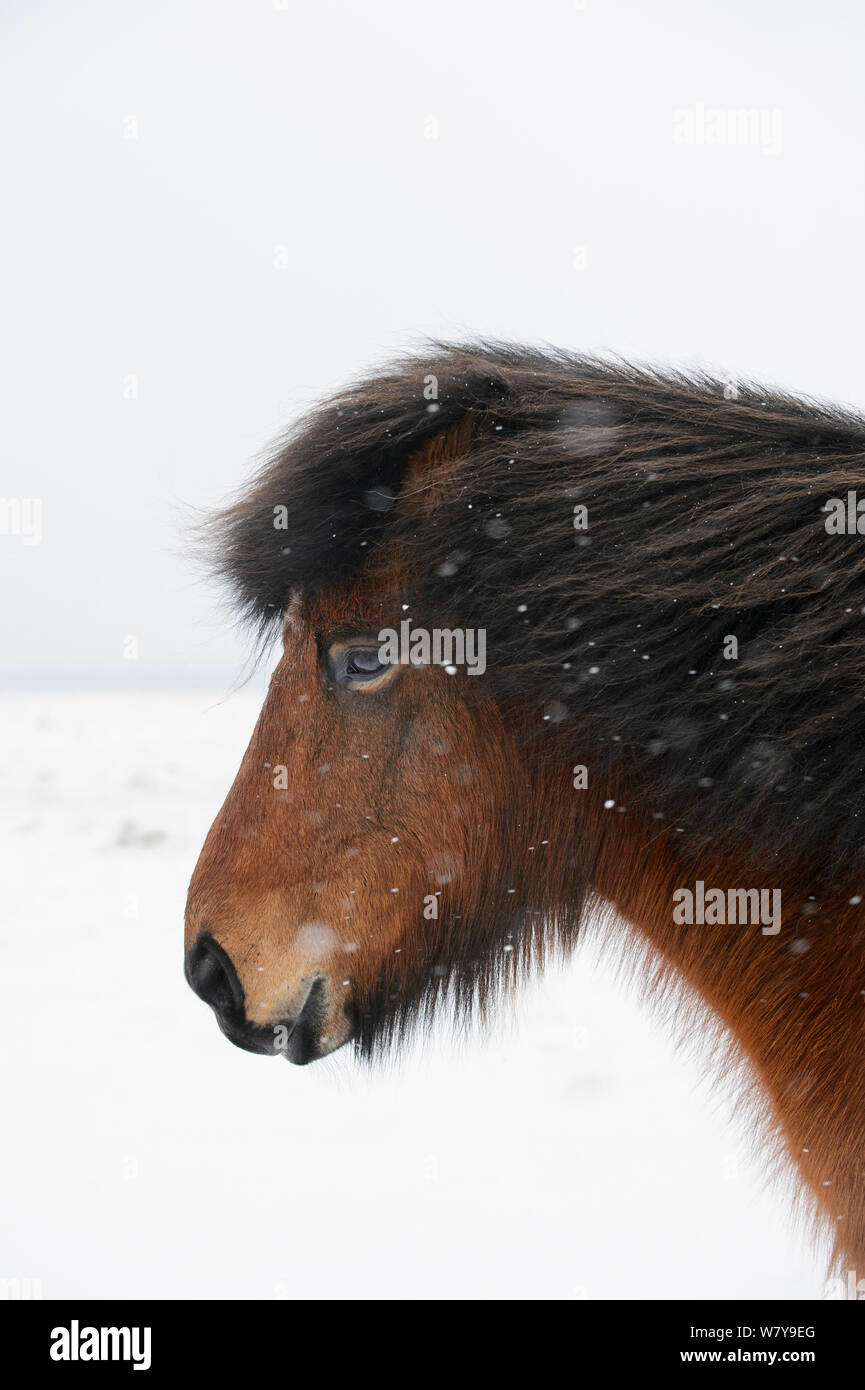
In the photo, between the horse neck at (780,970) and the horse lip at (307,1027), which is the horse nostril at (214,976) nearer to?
the horse lip at (307,1027)

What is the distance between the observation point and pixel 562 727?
1.85 m

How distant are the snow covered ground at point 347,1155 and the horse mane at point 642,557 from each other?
106 centimetres

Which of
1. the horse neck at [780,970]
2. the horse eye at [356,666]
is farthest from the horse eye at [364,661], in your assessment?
the horse neck at [780,970]

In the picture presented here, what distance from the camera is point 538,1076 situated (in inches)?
185

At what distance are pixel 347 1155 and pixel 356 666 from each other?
328cm

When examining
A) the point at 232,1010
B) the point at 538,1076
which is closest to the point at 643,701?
the point at 232,1010

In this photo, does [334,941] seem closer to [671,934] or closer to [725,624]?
[671,934]

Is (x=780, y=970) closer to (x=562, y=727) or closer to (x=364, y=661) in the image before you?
(x=562, y=727)

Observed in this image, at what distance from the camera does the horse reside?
5.52 feet

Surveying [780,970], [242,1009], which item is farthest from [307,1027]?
[780,970]

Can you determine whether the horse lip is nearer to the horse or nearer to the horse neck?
the horse

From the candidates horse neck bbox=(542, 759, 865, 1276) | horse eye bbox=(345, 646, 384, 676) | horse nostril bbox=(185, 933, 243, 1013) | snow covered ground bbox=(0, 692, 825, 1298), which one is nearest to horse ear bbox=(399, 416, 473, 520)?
horse eye bbox=(345, 646, 384, 676)

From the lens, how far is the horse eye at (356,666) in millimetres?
1932

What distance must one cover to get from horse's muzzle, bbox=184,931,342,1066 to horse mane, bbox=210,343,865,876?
85 cm
